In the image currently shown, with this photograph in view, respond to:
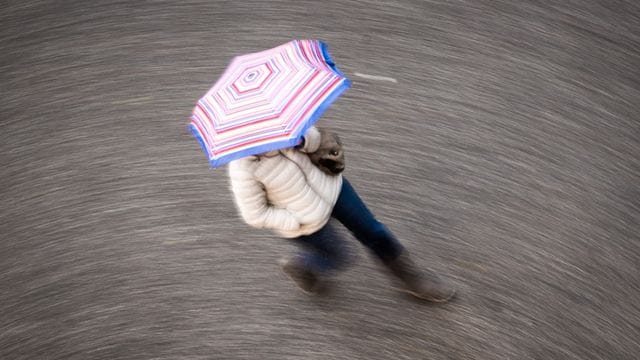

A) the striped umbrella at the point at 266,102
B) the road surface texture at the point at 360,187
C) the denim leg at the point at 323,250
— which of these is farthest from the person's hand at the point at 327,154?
the road surface texture at the point at 360,187

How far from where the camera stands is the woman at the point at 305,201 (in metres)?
2.94

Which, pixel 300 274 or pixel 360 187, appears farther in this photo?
pixel 360 187

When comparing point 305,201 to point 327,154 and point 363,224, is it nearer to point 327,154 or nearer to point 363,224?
point 327,154

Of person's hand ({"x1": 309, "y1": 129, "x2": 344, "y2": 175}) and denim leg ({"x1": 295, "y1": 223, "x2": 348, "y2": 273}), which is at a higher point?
person's hand ({"x1": 309, "y1": 129, "x2": 344, "y2": 175})

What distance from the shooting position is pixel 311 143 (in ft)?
9.80

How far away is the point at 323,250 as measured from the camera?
383 cm

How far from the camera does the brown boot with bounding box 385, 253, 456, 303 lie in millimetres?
4027

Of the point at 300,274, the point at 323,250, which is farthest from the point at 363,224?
the point at 300,274

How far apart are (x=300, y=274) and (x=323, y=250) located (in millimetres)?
350

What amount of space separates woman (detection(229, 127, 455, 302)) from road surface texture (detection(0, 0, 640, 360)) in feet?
1.81

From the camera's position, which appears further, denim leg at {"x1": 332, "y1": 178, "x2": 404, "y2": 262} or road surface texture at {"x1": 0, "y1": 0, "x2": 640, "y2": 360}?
road surface texture at {"x1": 0, "y1": 0, "x2": 640, "y2": 360}

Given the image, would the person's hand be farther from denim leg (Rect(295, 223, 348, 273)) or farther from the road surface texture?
the road surface texture

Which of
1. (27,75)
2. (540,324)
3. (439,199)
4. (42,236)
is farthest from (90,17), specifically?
(540,324)

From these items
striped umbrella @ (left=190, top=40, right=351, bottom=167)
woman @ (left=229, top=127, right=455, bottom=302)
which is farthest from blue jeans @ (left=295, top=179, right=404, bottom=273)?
striped umbrella @ (left=190, top=40, right=351, bottom=167)
